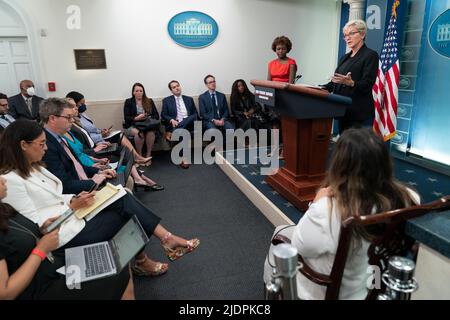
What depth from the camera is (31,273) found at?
122 cm

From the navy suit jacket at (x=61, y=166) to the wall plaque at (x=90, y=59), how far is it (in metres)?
2.91

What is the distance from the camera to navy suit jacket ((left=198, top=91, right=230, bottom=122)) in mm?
Result: 4996

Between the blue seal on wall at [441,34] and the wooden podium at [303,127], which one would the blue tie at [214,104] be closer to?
the wooden podium at [303,127]

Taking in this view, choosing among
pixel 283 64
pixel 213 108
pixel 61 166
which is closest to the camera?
pixel 61 166

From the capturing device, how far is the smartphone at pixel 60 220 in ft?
5.17

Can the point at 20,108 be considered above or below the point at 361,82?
below

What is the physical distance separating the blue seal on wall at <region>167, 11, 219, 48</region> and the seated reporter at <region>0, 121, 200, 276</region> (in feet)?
12.2

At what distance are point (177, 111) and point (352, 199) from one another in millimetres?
4162

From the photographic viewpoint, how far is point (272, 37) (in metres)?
5.43

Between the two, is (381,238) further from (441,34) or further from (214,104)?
(214,104)

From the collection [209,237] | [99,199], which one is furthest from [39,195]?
[209,237]

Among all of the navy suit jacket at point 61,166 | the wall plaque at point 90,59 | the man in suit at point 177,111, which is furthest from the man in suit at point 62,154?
the wall plaque at point 90,59
